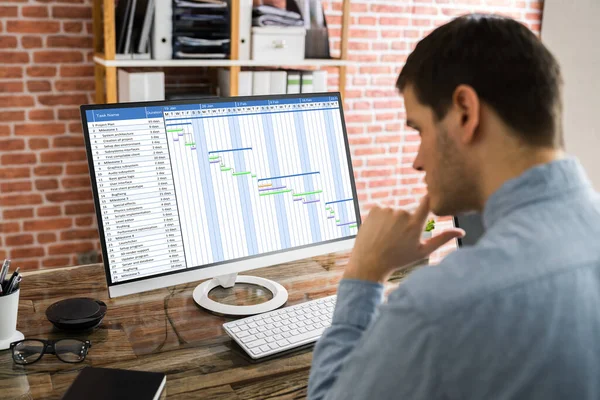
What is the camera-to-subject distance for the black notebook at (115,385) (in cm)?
105

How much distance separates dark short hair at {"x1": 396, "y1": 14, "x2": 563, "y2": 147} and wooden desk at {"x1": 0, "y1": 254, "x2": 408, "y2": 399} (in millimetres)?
595

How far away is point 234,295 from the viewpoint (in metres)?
1.55

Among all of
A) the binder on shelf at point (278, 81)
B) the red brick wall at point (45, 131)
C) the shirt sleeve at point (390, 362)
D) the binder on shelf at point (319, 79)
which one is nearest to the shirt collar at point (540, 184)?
the shirt sleeve at point (390, 362)

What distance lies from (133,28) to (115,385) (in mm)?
2157

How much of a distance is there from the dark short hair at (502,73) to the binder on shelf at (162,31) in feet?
7.04

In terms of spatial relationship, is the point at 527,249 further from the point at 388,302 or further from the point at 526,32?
the point at 526,32

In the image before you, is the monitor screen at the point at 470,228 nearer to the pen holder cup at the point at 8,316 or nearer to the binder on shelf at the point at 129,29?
the pen holder cup at the point at 8,316

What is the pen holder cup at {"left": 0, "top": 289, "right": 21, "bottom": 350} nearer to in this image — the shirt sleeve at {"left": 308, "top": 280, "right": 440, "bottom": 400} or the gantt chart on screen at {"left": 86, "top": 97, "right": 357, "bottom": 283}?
the gantt chart on screen at {"left": 86, "top": 97, "right": 357, "bottom": 283}

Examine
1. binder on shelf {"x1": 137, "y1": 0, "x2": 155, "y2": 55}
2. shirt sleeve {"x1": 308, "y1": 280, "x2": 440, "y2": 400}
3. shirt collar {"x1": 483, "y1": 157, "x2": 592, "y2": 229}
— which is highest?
binder on shelf {"x1": 137, "y1": 0, "x2": 155, "y2": 55}

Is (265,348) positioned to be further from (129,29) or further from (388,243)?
(129,29)

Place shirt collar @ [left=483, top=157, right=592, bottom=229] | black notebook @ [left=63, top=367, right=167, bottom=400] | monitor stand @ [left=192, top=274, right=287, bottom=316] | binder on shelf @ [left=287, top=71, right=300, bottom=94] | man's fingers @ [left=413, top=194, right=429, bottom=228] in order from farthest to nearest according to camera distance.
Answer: binder on shelf @ [left=287, top=71, right=300, bottom=94] < monitor stand @ [left=192, top=274, right=287, bottom=316] < man's fingers @ [left=413, top=194, right=429, bottom=228] < black notebook @ [left=63, top=367, right=167, bottom=400] < shirt collar @ [left=483, top=157, right=592, bottom=229]

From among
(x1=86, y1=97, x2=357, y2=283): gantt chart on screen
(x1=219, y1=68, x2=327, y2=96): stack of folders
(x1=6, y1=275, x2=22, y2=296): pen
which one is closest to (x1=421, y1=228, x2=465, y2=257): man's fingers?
A: (x1=86, y1=97, x2=357, y2=283): gantt chart on screen

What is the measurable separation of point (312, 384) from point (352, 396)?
174 mm

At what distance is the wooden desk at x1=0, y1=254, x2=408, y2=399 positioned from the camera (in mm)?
1148
